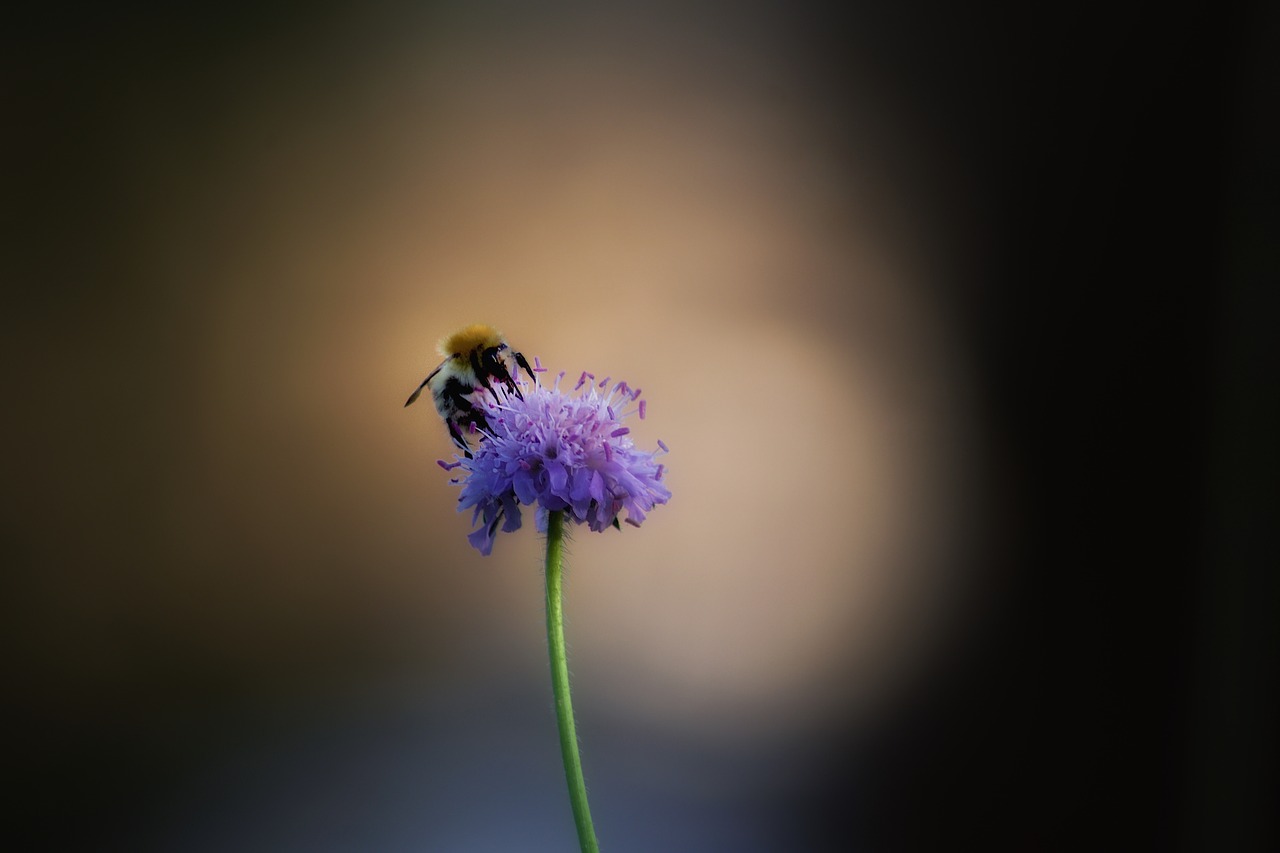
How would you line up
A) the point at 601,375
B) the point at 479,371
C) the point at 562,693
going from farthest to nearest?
the point at 601,375 < the point at 479,371 < the point at 562,693

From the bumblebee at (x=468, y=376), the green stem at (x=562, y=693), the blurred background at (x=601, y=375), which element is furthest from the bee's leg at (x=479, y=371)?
the blurred background at (x=601, y=375)

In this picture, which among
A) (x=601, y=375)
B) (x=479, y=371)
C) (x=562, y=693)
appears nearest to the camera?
(x=562, y=693)

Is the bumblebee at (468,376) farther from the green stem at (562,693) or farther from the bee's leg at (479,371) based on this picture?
the green stem at (562,693)

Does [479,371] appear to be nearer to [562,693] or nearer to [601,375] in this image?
[562,693]

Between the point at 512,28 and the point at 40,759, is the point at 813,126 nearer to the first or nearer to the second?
the point at 512,28

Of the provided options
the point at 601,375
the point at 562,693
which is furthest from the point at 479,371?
the point at 601,375

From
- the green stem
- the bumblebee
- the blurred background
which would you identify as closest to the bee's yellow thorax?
the bumblebee
